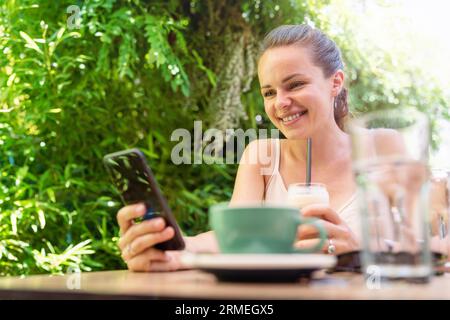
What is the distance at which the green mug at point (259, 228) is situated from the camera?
54 cm

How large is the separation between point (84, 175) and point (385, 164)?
2.14 m

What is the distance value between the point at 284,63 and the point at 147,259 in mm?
839

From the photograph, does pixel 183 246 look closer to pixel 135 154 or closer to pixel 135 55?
pixel 135 154

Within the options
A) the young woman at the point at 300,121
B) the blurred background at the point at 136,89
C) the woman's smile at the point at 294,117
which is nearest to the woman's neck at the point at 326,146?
the young woman at the point at 300,121

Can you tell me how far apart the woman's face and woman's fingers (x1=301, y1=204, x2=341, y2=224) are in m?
0.69

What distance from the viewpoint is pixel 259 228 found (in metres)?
0.54

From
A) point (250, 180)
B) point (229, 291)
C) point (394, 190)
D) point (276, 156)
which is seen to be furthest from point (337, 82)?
point (229, 291)

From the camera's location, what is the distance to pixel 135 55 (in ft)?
8.01

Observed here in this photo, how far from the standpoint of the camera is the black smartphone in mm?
716

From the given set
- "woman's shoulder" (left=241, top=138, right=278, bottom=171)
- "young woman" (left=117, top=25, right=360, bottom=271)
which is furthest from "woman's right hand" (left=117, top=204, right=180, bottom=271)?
"woman's shoulder" (left=241, top=138, right=278, bottom=171)

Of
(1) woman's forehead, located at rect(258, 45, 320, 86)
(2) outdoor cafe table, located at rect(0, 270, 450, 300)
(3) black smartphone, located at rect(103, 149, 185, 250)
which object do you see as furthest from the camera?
(1) woman's forehead, located at rect(258, 45, 320, 86)

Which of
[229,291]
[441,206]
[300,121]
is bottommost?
[229,291]

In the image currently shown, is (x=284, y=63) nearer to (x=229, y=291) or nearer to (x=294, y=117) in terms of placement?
(x=294, y=117)

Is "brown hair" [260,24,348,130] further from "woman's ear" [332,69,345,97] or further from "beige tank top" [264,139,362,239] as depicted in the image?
"beige tank top" [264,139,362,239]
